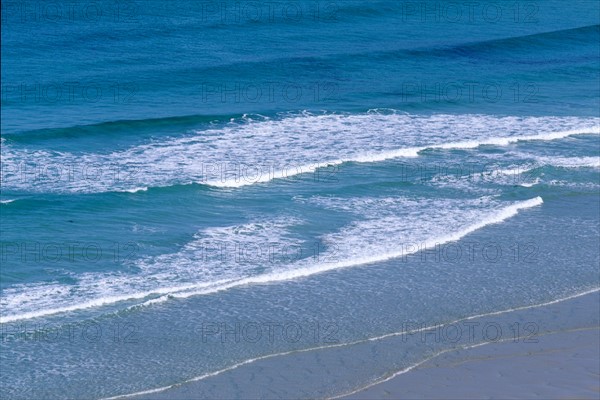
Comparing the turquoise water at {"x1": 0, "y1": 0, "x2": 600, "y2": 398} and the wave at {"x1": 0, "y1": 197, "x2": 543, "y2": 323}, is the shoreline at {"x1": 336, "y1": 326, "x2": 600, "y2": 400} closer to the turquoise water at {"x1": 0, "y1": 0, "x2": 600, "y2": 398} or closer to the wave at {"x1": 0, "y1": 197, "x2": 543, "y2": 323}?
the turquoise water at {"x1": 0, "y1": 0, "x2": 600, "y2": 398}

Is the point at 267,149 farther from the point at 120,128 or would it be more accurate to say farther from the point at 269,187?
the point at 120,128

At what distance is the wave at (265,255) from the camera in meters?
14.7

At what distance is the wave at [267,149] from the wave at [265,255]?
2746 mm

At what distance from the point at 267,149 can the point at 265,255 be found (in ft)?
21.7

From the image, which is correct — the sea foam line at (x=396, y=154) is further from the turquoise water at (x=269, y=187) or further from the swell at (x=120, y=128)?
the swell at (x=120, y=128)

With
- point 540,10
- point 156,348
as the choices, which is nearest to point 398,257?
point 156,348

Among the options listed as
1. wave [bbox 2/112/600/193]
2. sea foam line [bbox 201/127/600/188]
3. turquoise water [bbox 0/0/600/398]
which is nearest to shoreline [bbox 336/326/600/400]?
turquoise water [bbox 0/0/600/398]

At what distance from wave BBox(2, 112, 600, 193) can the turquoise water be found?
9cm

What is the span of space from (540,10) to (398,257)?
26856mm

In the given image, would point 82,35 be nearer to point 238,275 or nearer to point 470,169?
point 470,169

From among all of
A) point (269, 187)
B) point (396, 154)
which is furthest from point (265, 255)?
point (396, 154)

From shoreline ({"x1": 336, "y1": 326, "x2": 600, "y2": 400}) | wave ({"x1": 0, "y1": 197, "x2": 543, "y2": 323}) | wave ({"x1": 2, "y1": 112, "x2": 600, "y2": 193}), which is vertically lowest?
shoreline ({"x1": 336, "y1": 326, "x2": 600, "y2": 400})

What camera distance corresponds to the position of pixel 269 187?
20141mm

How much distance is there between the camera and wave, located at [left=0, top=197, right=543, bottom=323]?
1473 centimetres
